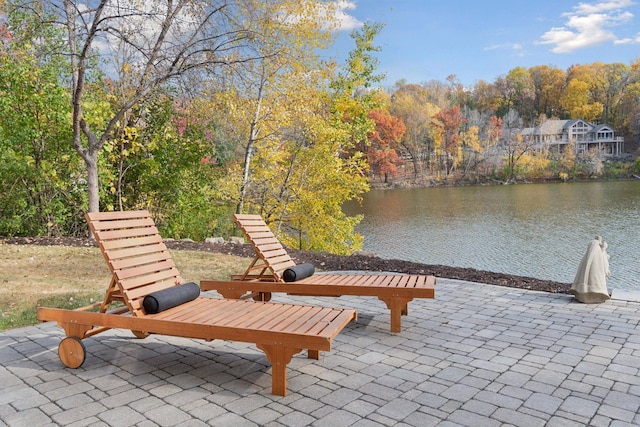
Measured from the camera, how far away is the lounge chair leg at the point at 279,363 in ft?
11.3

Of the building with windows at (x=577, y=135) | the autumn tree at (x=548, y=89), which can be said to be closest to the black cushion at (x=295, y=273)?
the building with windows at (x=577, y=135)

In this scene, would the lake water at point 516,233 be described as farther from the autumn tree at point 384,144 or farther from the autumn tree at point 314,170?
the autumn tree at point 384,144

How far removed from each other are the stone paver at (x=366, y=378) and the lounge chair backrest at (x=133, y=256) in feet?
1.90

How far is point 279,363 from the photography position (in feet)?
11.3

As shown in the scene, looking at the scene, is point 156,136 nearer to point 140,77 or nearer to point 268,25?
point 140,77

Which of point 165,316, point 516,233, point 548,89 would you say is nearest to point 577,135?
point 548,89

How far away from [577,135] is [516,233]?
55035 mm

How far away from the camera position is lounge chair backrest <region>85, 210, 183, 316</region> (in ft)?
13.7

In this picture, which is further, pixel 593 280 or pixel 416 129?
pixel 416 129

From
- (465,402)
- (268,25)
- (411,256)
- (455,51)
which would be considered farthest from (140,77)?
(455,51)

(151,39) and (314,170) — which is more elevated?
(151,39)

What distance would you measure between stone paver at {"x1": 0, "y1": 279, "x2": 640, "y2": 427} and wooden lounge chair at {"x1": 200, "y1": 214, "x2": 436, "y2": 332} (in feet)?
1.24

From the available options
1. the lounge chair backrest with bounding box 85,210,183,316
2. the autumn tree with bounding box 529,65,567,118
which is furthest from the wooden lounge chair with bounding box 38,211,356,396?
the autumn tree with bounding box 529,65,567,118

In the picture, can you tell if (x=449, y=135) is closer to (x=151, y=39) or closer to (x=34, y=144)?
(x=34, y=144)
